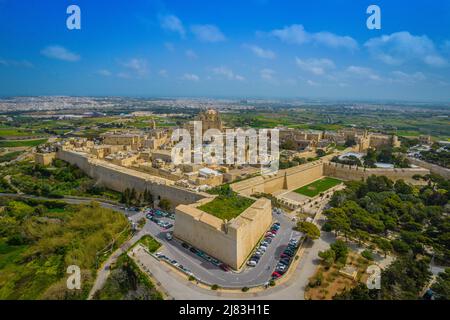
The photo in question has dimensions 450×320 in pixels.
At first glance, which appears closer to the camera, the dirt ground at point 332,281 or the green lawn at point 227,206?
the dirt ground at point 332,281

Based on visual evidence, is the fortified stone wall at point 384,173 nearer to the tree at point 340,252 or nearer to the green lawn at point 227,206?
the green lawn at point 227,206

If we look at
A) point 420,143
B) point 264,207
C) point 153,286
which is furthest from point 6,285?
point 420,143

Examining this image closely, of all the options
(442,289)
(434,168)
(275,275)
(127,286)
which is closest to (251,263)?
(275,275)

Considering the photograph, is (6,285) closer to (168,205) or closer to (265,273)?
(168,205)

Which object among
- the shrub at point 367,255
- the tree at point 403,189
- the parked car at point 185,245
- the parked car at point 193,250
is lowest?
the parked car at point 193,250

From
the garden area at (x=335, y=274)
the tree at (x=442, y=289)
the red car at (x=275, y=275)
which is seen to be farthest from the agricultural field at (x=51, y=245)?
the tree at (x=442, y=289)
